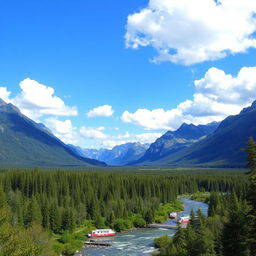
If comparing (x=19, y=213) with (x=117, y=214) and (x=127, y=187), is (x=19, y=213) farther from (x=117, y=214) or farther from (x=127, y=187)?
(x=127, y=187)

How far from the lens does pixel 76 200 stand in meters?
145

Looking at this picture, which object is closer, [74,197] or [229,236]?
[229,236]

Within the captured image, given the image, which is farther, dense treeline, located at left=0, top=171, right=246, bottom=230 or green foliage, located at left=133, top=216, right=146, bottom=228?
green foliage, located at left=133, top=216, right=146, bottom=228

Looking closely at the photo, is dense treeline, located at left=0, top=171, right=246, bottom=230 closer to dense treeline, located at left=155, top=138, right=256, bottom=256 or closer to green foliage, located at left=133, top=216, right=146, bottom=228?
green foliage, located at left=133, top=216, right=146, bottom=228

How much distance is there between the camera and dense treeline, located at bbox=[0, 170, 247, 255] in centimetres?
10856

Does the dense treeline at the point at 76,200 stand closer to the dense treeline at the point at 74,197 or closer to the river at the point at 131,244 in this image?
the dense treeline at the point at 74,197

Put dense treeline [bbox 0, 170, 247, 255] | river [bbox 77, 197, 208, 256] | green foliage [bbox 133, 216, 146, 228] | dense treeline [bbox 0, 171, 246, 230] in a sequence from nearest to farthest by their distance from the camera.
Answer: river [bbox 77, 197, 208, 256], dense treeline [bbox 0, 170, 247, 255], dense treeline [bbox 0, 171, 246, 230], green foliage [bbox 133, 216, 146, 228]

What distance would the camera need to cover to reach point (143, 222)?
125m

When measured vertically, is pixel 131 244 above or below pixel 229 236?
below

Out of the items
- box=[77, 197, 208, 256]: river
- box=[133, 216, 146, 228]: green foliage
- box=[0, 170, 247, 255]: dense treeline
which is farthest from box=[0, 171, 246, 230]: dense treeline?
box=[77, 197, 208, 256]: river

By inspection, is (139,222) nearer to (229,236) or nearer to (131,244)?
(131,244)

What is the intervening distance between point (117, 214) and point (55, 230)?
2697 centimetres

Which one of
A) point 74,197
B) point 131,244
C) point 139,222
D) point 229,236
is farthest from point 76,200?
point 229,236

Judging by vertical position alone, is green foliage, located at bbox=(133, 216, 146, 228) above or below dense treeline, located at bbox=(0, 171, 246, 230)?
below
